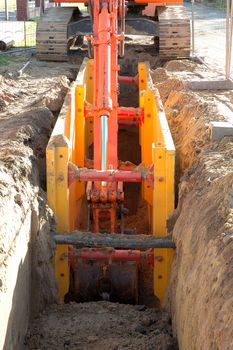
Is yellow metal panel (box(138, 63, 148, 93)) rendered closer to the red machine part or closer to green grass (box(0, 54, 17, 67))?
green grass (box(0, 54, 17, 67))

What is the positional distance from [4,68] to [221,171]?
8431mm

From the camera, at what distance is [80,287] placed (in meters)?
6.52

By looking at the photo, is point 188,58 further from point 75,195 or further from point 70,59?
point 75,195

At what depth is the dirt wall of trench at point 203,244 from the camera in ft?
12.7

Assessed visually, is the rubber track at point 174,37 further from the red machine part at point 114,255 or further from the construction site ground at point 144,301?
the red machine part at point 114,255

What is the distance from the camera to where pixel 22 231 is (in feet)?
17.1

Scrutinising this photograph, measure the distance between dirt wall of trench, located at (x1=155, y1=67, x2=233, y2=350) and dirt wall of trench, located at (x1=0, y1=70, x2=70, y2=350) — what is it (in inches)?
48.5

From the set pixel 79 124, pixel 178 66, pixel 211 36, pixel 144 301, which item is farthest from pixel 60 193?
pixel 211 36

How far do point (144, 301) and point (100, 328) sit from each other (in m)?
1.37


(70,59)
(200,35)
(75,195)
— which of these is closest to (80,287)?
(75,195)

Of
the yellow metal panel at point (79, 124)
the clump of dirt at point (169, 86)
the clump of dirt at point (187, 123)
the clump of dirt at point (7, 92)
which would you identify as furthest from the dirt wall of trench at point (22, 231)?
the clump of dirt at point (169, 86)

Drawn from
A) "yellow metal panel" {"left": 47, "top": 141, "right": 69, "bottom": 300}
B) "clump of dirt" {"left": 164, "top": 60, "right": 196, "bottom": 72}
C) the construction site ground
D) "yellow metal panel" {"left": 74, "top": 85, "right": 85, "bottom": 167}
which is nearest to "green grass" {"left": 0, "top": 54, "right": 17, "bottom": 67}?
"clump of dirt" {"left": 164, "top": 60, "right": 196, "bottom": 72}

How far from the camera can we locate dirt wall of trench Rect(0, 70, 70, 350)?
4590mm

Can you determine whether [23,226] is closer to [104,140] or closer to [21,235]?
[21,235]
